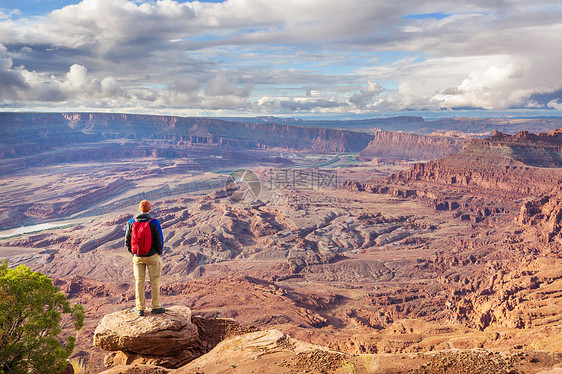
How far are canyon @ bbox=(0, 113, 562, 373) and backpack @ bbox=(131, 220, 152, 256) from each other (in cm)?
369

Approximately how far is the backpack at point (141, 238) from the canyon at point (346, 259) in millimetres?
3687

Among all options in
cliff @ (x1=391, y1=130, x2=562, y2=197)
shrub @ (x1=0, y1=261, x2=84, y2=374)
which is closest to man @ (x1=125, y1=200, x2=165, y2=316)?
shrub @ (x1=0, y1=261, x2=84, y2=374)

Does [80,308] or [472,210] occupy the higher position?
[80,308]

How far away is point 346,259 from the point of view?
67.9m

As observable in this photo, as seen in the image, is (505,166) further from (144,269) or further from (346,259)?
A: (144,269)

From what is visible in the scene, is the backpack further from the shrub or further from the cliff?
the cliff

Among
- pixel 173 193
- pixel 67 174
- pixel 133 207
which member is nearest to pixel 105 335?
pixel 133 207

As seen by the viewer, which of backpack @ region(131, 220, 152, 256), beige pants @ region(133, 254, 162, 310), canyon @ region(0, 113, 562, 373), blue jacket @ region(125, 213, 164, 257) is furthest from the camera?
canyon @ region(0, 113, 562, 373)

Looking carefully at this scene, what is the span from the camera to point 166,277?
63812mm

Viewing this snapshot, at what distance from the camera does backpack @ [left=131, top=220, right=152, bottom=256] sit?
11.5 m

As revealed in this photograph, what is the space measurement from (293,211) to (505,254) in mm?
52533

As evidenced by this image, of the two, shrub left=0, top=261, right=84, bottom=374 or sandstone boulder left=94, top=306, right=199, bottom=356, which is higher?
shrub left=0, top=261, right=84, bottom=374

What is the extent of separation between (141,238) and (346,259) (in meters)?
59.9

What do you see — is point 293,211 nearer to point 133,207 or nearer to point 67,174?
point 133,207
